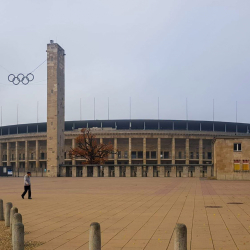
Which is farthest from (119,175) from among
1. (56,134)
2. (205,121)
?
(205,121)

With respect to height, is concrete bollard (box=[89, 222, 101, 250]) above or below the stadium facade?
below

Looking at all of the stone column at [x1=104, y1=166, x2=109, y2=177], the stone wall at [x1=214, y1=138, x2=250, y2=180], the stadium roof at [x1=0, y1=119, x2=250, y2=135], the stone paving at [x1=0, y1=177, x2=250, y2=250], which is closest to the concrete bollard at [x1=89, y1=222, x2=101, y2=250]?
the stone paving at [x1=0, y1=177, x2=250, y2=250]

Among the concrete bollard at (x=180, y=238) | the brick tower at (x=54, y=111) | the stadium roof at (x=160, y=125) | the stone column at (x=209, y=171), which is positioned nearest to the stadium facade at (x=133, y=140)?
the stadium roof at (x=160, y=125)

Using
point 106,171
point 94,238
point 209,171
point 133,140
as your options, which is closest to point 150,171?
point 106,171

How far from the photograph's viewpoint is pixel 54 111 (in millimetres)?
70312

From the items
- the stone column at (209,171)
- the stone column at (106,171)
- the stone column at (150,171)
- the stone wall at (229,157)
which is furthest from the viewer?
the stone column at (106,171)

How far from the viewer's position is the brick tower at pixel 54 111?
69625 millimetres

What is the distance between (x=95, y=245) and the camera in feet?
25.5

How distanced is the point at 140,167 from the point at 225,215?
50.1 m

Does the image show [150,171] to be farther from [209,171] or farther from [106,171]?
[209,171]

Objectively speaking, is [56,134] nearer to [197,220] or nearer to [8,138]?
[8,138]

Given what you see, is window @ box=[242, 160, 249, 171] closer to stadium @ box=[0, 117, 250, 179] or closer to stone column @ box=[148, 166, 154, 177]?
stone column @ box=[148, 166, 154, 177]

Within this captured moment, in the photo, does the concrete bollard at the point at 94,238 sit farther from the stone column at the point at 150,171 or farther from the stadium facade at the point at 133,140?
the stadium facade at the point at 133,140

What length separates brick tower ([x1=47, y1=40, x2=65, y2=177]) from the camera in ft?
228
